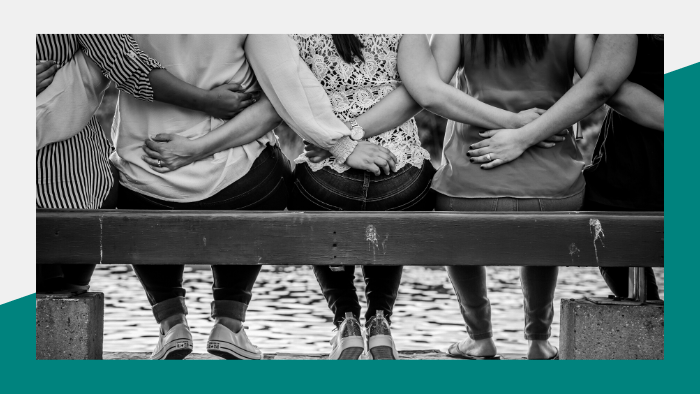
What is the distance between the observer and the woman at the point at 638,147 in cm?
352

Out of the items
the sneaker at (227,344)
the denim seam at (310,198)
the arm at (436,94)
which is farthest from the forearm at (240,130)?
the sneaker at (227,344)

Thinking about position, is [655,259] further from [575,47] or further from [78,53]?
[78,53]

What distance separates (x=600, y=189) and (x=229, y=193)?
1.36 m

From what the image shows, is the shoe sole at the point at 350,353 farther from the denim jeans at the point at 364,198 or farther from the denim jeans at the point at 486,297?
the denim jeans at the point at 486,297

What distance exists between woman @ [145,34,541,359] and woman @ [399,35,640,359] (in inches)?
2.6

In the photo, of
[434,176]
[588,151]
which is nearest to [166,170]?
[434,176]

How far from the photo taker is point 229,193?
11.3ft

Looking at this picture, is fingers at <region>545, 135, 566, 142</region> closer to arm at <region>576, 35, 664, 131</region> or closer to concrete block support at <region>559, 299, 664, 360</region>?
arm at <region>576, 35, 664, 131</region>

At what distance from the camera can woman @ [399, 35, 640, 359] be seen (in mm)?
3447

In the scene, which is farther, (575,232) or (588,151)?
(588,151)

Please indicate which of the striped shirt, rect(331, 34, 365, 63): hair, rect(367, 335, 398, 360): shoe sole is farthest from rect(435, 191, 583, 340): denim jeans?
the striped shirt

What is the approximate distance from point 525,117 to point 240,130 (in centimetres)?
102

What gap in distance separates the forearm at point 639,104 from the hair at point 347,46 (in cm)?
94

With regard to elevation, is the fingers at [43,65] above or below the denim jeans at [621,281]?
above
